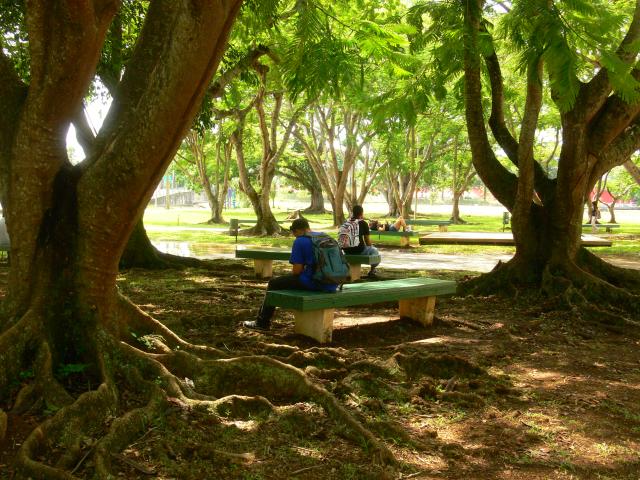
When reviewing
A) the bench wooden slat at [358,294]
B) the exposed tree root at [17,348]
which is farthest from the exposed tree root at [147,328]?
the bench wooden slat at [358,294]

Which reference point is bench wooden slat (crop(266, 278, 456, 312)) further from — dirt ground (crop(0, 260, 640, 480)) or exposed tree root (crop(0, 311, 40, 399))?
exposed tree root (crop(0, 311, 40, 399))

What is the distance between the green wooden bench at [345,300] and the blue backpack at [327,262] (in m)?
0.18

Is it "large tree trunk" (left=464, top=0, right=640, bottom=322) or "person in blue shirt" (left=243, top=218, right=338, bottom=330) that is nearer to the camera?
"person in blue shirt" (left=243, top=218, right=338, bottom=330)

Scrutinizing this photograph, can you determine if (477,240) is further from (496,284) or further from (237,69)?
(496,284)

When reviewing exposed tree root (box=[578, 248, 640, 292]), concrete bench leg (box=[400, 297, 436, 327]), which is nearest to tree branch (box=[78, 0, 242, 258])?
concrete bench leg (box=[400, 297, 436, 327])

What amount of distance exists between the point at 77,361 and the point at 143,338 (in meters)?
0.66

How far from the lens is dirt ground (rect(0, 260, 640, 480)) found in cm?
368

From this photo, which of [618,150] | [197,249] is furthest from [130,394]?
[197,249]

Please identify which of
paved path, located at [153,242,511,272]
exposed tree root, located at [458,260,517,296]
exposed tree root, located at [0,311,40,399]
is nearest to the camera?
exposed tree root, located at [0,311,40,399]

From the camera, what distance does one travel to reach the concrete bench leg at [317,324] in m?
6.71

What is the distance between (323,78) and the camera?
21.7ft

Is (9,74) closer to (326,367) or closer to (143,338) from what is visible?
(143,338)

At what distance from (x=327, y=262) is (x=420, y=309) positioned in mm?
1991

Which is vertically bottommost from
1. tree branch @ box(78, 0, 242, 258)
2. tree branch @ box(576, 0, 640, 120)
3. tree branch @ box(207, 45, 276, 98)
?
tree branch @ box(78, 0, 242, 258)
